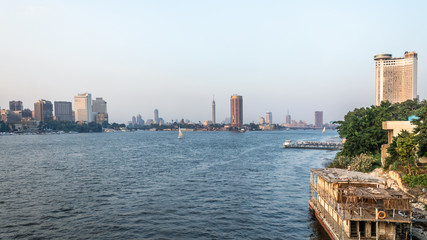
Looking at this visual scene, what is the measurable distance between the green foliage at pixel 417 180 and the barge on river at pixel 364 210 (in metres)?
10.2

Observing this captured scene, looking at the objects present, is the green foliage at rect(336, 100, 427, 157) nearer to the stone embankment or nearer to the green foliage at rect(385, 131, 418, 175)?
the stone embankment

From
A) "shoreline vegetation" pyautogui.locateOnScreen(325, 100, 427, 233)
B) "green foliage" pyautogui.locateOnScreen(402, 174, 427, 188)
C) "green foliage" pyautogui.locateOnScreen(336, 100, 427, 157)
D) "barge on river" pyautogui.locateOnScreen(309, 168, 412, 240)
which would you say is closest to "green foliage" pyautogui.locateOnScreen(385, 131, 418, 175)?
"shoreline vegetation" pyautogui.locateOnScreen(325, 100, 427, 233)

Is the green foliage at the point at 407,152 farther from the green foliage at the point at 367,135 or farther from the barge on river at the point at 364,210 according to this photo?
the green foliage at the point at 367,135

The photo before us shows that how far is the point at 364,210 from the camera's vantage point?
1054 inches

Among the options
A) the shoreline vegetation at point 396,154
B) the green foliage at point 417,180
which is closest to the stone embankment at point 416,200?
the shoreline vegetation at point 396,154

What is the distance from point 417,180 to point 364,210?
18.5 m

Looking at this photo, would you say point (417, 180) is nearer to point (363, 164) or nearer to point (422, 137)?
point (422, 137)

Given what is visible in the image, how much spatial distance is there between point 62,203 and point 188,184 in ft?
79.2

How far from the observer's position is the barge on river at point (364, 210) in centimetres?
2555

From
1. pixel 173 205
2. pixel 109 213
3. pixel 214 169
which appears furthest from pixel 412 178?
pixel 214 169

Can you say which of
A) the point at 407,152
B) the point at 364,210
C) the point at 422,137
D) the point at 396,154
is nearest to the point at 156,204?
the point at 364,210

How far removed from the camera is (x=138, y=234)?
3481 centimetres

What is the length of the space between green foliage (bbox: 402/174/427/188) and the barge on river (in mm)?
10229

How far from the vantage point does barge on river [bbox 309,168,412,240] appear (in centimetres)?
2555
